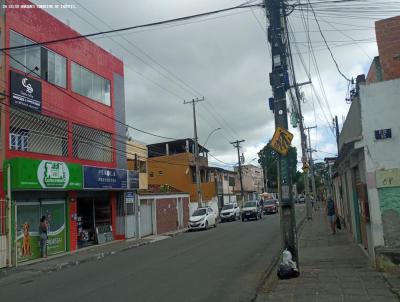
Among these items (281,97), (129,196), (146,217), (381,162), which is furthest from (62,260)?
(146,217)

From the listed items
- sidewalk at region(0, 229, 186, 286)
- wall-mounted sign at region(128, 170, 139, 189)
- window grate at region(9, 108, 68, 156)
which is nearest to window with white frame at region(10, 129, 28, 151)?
window grate at region(9, 108, 68, 156)

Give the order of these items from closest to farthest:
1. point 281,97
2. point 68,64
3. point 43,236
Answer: point 281,97
point 43,236
point 68,64

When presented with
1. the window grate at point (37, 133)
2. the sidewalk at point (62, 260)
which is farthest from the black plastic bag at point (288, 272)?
the window grate at point (37, 133)

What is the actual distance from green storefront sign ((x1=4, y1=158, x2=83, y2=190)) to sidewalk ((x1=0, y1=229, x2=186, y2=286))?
300 cm

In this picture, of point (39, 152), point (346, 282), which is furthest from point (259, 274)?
point (39, 152)

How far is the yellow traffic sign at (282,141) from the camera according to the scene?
453 inches

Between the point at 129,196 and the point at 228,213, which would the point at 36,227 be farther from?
the point at 228,213

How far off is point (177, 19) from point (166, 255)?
968 cm

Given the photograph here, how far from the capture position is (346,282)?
386 inches

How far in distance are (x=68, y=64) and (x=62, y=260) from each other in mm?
9884

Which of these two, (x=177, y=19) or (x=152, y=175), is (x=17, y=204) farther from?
(x=152, y=175)

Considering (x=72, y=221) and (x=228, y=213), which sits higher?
(x=72, y=221)

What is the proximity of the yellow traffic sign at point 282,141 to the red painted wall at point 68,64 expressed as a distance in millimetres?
11778

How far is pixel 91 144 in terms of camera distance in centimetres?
2556
